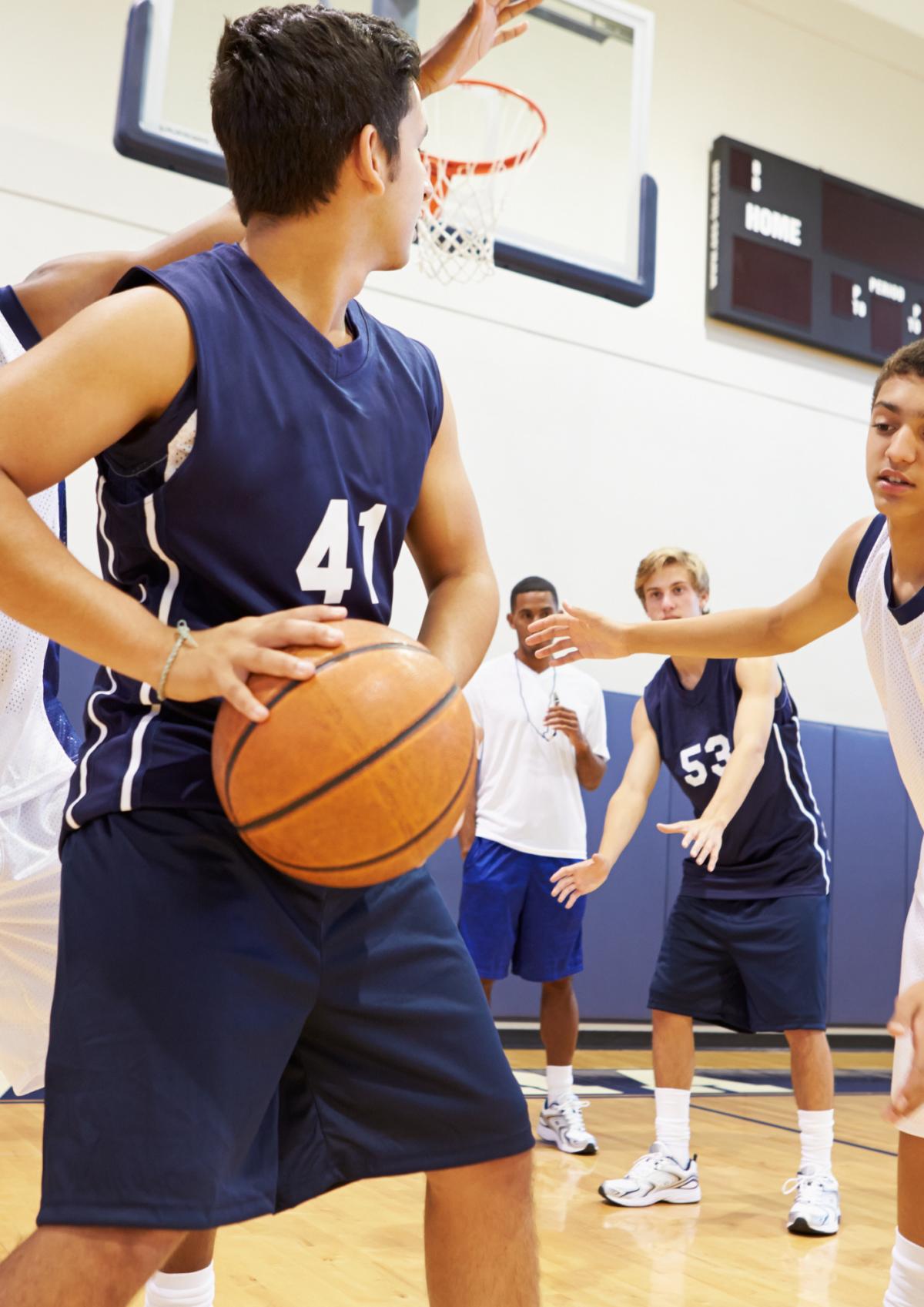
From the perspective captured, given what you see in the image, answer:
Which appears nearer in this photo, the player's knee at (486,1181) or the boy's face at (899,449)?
the player's knee at (486,1181)

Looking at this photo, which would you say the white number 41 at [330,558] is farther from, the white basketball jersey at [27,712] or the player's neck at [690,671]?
the player's neck at [690,671]

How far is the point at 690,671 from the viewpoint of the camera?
459 centimetres

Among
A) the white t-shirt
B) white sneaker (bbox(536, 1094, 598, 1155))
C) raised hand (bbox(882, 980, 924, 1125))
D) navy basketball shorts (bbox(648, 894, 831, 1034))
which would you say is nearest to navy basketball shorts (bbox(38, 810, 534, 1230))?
raised hand (bbox(882, 980, 924, 1125))

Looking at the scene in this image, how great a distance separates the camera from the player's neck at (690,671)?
14.9 ft

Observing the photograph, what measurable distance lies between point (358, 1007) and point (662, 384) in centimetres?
790

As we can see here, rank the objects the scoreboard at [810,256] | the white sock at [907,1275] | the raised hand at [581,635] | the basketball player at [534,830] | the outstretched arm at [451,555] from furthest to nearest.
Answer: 1. the scoreboard at [810,256]
2. the basketball player at [534,830]
3. the raised hand at [581,635]
4. the white sock at [907,1275]
5. the outstretched arm at [451,555]

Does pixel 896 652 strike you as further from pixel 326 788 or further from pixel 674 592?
pixel 674 592

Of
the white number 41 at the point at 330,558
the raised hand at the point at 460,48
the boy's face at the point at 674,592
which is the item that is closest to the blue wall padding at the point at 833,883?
the boy's face at the point at 674,592

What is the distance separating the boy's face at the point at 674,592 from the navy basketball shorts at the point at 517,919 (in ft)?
4.58

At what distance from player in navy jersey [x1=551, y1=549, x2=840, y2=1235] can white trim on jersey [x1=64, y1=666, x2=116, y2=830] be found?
7.84 ft

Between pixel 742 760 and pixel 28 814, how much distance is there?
2.35 metres

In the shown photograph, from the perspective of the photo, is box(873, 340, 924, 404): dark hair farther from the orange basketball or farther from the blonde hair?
the blonde hair

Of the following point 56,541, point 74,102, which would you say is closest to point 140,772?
point 56,541

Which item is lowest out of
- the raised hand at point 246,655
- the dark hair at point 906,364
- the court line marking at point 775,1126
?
→ the court line marking at point 775,1126
